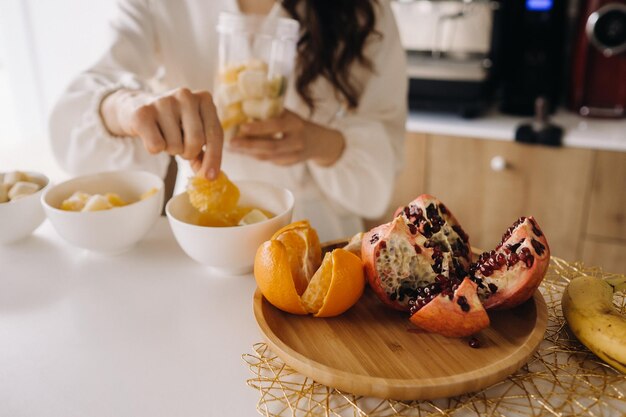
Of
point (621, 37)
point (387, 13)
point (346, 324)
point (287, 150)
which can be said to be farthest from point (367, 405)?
point (621, 37)

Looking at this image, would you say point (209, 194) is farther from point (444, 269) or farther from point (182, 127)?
point (444, 269)

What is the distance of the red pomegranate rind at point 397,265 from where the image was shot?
0.64 metres

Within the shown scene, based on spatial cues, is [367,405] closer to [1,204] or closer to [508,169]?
[1,204]

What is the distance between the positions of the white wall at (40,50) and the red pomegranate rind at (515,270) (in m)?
2.19

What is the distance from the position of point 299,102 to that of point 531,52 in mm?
974

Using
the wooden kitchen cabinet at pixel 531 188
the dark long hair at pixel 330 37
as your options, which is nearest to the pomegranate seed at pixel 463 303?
the dark long hair at pixel 330 37

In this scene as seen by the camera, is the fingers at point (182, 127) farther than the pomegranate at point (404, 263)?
Yes

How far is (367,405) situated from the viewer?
55cm

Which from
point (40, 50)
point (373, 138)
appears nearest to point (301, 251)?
point (373, 138)

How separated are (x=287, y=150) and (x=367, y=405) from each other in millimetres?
578

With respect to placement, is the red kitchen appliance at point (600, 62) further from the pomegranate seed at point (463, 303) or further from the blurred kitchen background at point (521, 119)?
the pomegranate seed at point (463, 303)

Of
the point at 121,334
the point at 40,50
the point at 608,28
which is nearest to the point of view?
the point at 121,334

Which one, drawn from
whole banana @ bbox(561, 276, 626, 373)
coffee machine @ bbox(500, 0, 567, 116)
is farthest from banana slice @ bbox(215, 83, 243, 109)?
coffee machine @ bbox(500, 0, 567, 116)

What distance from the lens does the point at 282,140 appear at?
40.4 inches
